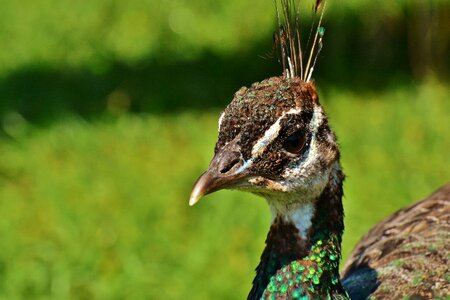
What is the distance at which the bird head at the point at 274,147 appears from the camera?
1.91m

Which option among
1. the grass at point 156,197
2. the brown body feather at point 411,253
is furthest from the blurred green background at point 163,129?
the brown body feather at point 411,253

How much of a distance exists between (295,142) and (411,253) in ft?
2.05

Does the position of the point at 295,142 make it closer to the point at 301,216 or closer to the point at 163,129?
the point at 301,216

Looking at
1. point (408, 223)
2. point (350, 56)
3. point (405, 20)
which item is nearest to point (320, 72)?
point (350, 56)

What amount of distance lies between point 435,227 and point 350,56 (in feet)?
8.19

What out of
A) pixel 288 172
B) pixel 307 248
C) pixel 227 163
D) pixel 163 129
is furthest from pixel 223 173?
pixel 163 129

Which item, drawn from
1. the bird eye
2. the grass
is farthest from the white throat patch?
the grass

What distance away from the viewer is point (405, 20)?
4.96 metres

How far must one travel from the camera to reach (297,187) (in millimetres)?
1982

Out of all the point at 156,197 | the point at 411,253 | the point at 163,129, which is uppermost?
the point at 163,129

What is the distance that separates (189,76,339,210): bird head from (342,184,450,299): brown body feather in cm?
41

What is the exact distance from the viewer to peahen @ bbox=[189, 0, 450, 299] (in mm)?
1917

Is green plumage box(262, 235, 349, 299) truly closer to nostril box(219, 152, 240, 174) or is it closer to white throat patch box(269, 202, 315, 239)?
white throat patch box(269, 202, 315, 239)

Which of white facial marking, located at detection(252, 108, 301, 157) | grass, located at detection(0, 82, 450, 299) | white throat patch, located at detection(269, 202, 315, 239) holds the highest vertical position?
grass, located at detection(0, 82, 450, 299)
